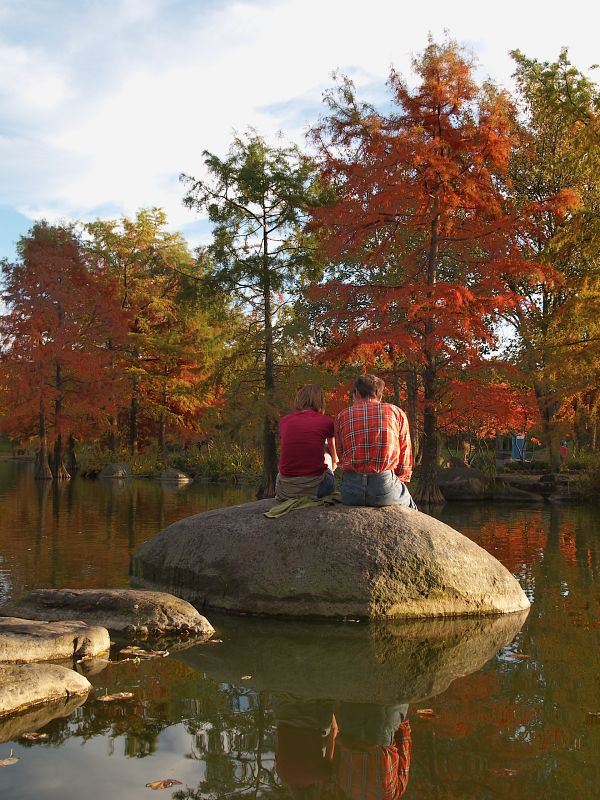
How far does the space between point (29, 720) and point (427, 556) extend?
3.75 metres

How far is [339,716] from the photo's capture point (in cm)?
432

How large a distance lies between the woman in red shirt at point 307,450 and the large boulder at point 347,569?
0.35 meters

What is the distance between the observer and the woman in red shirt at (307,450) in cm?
765

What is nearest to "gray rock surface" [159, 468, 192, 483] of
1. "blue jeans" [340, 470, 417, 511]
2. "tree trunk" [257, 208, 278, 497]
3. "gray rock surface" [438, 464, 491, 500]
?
"tree trunk" [257, 208, 278, 497]

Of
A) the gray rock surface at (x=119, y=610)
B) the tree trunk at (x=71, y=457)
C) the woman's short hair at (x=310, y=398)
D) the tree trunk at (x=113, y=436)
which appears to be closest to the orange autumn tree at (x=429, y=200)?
the woman's short hair at (x=310, y=398)

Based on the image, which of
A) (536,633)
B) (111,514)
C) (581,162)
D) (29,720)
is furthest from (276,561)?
(581,162)

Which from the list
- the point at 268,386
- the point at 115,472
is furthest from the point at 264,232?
the point at 115,472

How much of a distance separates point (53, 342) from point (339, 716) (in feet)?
94.6

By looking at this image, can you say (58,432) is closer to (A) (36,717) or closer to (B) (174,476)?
(B) (174,476)

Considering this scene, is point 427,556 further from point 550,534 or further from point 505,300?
point 505,300

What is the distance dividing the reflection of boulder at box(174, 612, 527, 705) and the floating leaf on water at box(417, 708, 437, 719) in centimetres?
23

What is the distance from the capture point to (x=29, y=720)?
4219 millimetres

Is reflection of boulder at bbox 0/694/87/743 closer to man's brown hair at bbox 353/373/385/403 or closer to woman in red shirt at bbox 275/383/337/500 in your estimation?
woman in red shirt at bbox 275/383/337/500

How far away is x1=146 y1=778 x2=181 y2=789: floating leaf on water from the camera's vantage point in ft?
11.3
